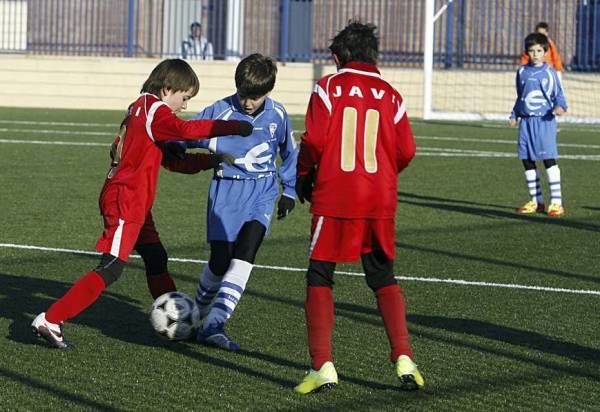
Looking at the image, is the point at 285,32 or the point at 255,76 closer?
the point at 255,76

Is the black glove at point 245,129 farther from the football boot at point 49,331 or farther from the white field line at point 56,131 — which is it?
the white field line at point 56,131

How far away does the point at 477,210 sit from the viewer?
12703mm

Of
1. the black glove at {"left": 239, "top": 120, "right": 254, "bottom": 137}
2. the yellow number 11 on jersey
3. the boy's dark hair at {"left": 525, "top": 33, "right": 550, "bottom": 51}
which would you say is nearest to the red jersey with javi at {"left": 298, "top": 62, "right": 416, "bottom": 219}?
the yellow number 11 on jersey

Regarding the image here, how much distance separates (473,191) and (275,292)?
6.70m

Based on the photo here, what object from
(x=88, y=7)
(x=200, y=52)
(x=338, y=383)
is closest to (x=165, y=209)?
(x=338, y=383)

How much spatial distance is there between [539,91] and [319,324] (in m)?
7.63

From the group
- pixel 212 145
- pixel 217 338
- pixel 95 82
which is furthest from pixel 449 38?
pixel 217 338

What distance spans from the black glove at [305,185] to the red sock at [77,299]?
120 cm

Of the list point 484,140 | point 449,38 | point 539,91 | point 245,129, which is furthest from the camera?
point 449,38

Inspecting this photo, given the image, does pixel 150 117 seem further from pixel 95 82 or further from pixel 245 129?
pixel 95 82

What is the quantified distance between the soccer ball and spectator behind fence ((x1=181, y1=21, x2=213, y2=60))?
22613mm

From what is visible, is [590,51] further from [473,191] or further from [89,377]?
[89,377]

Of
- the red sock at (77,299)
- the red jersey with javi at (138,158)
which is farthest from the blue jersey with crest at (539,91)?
the red sock at (77,299)

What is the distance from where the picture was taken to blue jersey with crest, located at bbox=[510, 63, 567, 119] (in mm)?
12750
